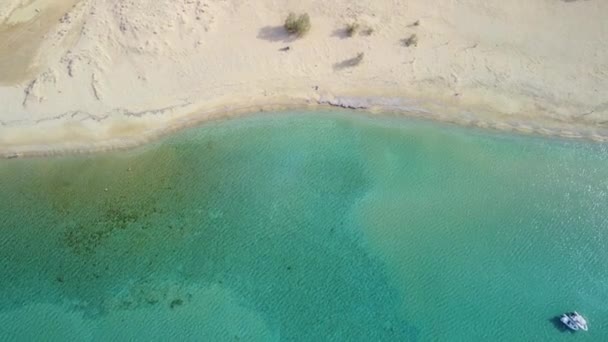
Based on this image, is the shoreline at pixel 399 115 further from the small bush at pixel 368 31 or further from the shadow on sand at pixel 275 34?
the small bush at pixel 368 31

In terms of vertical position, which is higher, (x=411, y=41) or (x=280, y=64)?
(x=411, y=41)

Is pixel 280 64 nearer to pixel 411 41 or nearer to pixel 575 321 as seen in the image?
pixel 411 41

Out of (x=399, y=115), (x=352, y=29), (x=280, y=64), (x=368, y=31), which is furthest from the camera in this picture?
(x=368, y=31)

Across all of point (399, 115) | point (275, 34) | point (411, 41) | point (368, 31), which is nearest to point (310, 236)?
point (399, 115)

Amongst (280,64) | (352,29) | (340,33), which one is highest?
(352,29)

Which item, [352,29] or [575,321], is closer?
[575,321]

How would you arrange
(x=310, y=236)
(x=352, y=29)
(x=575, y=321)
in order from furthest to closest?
(x=352, y=29), (x=310, y=236), (x=575, y=321)

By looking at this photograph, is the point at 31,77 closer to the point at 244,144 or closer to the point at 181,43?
the point at 181,43
